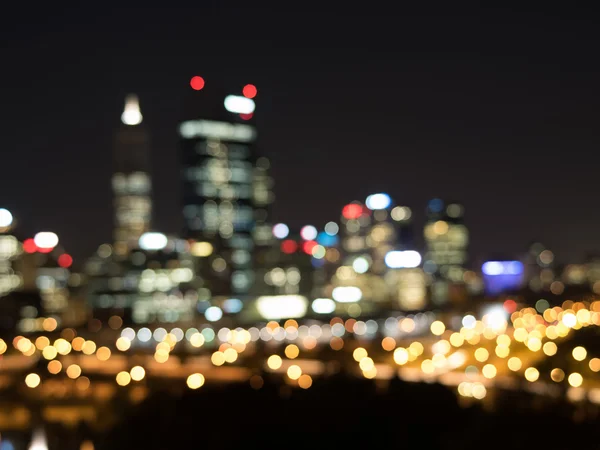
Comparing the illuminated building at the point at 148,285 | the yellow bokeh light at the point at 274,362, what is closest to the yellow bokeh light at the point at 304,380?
the yellow bokeh light at the point at 274,362

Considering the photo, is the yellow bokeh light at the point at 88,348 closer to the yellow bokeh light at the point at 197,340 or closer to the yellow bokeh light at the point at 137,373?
the yellow bokeh light at the point at 197,340

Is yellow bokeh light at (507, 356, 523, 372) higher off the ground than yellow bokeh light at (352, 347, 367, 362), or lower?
lower

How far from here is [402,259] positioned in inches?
5192

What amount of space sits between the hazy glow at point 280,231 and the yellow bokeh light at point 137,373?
239 ft

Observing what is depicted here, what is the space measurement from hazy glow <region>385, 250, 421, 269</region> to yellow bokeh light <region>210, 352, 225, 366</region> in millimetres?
85538

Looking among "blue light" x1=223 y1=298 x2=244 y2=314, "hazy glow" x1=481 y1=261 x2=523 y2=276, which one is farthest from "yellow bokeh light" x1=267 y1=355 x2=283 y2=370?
"hazy glow" x1=481 y1=261 x2=523 y2=276

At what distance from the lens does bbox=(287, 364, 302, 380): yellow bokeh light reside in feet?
119

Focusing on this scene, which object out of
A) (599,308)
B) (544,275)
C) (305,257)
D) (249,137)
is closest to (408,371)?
(599,308)

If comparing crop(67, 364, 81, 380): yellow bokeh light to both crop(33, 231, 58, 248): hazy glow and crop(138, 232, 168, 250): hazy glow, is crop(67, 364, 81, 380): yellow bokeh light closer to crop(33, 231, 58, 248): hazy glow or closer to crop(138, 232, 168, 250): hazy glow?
crop(138, 232, 168, 250): hazy glow

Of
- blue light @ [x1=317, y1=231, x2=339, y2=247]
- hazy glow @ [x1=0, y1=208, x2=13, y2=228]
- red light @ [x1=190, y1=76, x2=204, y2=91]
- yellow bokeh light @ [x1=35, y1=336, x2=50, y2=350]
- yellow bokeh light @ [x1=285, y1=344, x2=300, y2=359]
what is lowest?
yellow bokeh light @ [x1=285, y1=344, x2=300, y2=359]

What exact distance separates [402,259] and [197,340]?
7364 centimetres

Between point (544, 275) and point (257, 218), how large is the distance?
68.9 m

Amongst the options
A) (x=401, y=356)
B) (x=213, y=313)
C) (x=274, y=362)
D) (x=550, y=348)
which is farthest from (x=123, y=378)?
(x=213, y=313)

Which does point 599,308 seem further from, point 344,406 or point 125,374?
point 344,406
